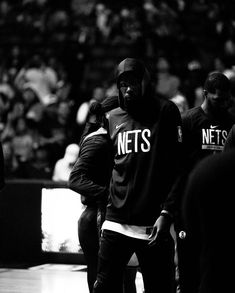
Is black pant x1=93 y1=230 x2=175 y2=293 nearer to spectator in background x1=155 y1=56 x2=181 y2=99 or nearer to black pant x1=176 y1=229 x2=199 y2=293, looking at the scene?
black pant x1=176 y1=229 x2=199 y2=293

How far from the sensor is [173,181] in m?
5.49

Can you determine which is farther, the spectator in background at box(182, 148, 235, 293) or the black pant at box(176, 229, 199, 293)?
the black pant at box(176, 229, 199, 293)

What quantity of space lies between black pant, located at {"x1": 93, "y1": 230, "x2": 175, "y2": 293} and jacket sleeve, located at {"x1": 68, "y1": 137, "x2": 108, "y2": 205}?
515 mm

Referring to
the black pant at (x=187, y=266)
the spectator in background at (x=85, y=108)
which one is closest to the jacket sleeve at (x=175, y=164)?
the black pant at (x=187, y=266)

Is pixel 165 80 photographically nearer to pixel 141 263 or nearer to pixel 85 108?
pixel 85 108

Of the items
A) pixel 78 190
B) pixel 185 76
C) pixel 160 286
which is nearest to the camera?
pixel 160 286

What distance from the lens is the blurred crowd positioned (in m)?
14.5

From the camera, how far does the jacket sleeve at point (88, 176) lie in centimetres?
591

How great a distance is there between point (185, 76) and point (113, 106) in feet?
30.4

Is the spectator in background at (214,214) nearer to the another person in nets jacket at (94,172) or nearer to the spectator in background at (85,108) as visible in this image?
the another person in nets jacket at (94,172)

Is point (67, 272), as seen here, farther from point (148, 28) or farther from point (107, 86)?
point (148, 28)

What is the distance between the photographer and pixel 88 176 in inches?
238

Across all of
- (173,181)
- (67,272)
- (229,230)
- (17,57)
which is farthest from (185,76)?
(229,230)

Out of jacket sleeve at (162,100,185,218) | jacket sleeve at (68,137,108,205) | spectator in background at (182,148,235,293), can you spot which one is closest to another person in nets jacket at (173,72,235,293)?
jacket sleeve at (68,137,108,205)
